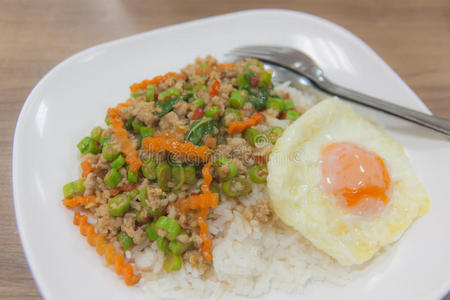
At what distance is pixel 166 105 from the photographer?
2.82 metres

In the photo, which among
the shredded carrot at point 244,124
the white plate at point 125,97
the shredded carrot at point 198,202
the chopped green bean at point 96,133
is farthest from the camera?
the chopped green bean at point 96,133

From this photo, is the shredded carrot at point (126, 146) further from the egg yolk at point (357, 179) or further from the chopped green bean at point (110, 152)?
the egg yolk at point (357, 179)

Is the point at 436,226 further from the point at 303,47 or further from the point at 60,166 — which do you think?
the point at 60,166

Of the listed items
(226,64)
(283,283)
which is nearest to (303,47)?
(226,64)

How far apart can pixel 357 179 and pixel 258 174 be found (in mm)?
774

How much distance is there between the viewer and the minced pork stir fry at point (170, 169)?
2414mm

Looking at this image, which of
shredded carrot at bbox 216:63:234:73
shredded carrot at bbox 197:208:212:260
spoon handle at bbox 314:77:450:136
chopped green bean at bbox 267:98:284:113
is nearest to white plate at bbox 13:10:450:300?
spoon handle at bbox 314:77:450:136

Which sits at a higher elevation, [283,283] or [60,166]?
[60,166]

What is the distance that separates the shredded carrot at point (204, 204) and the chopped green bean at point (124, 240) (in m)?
0.47

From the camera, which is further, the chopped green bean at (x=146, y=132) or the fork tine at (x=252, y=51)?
the fork tine at (x=252, y=51)

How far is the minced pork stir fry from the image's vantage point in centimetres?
241

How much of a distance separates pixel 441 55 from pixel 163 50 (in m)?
3.77

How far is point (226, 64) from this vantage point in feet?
11.0

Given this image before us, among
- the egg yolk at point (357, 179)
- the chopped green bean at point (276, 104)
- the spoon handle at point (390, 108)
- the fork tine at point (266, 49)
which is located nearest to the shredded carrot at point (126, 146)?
the chopped green bean at point (276, 104)
